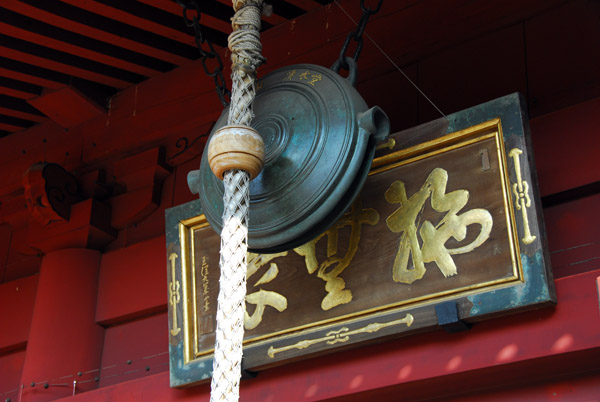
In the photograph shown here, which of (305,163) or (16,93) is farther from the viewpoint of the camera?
(16,93)

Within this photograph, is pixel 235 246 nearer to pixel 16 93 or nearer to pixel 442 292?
pixel 442 292

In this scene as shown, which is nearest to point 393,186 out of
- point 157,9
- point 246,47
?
point 246,47

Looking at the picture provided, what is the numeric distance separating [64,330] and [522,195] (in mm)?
1867

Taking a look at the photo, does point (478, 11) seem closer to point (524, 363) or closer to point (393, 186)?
point (393, 186)

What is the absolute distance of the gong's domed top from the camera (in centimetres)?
248

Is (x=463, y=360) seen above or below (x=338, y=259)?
below

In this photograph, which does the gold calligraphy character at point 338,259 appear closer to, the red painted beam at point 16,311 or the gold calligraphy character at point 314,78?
the gold calligraphy character at point 314,78

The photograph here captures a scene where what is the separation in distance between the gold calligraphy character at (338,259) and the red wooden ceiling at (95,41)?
91 cm

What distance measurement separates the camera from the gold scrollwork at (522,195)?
8.04 feet

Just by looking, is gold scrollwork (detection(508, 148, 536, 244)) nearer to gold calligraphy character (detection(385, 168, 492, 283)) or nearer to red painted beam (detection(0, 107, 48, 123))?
gold calligraphy character (detection(385, 168, 492, 283))

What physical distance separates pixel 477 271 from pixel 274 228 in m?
0.54

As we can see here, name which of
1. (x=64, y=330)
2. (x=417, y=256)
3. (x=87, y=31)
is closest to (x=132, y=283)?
(x=64, y=330)

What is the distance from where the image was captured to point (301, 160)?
2531 mm

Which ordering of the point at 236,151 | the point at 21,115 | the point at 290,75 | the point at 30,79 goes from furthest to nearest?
1. the point at 21,115
2. the point at 30,79
3. the point at 290,75
4. the point at 236,151
